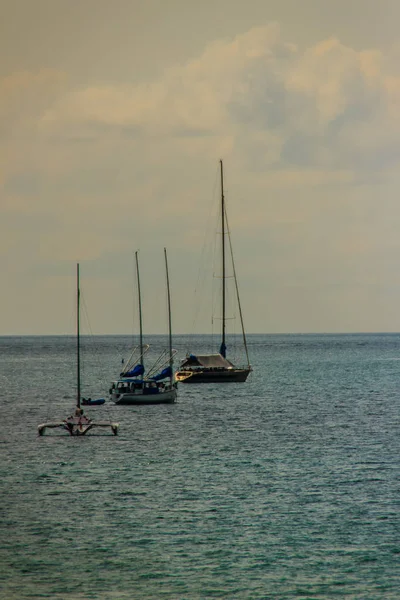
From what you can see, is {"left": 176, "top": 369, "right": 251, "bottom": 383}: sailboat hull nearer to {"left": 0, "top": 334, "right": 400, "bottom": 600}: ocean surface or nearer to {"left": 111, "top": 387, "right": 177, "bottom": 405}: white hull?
{"left": 111, "top": 387, "right": 177, "bottom": 405}: white hull

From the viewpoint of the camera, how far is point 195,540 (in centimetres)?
4375

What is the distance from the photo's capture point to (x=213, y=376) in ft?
440

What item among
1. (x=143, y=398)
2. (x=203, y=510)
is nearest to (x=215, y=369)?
(x=143, y=398)

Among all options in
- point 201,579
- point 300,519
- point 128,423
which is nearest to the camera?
point 201,579

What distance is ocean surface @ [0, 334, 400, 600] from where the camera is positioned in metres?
38.3

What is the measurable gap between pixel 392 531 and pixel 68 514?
15.0 meters

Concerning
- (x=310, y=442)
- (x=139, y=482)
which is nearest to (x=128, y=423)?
(x=310, y=442)

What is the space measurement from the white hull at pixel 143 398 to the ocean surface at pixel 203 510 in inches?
438

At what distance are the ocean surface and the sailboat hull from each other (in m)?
40.4

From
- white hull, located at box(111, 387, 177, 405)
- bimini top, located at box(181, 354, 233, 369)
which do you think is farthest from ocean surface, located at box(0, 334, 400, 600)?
bimini top, located at box(181, 354, 233, 369)

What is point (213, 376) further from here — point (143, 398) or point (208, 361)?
point (143, 398)

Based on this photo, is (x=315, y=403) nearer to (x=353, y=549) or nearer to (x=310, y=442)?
(x=310, y=442)

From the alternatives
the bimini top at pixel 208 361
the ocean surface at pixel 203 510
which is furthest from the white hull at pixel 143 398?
the bimini top at pixel 208 361

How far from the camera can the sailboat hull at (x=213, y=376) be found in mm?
133125
